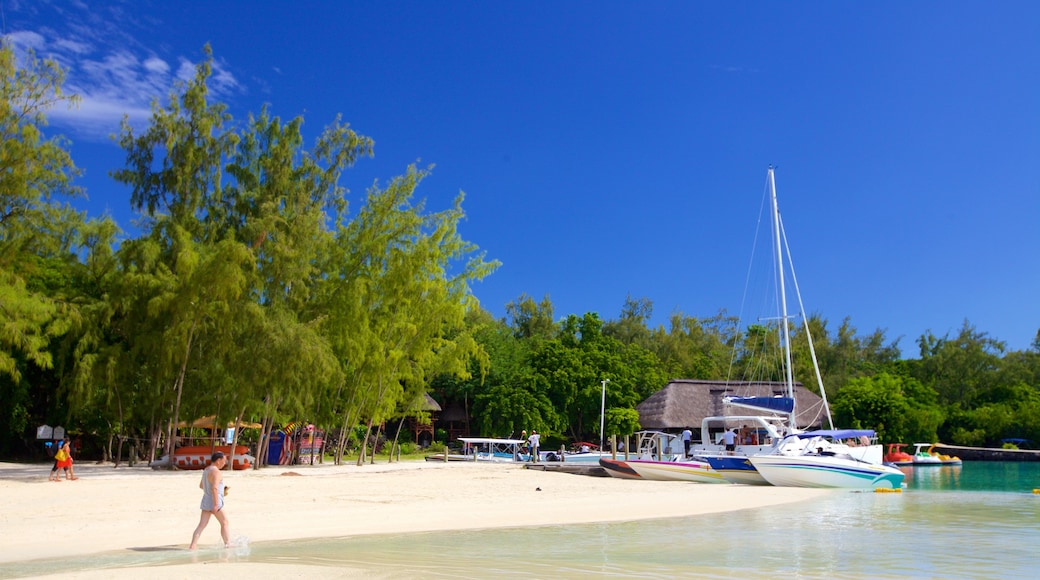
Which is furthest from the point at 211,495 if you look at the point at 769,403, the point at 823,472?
the point at 769,403

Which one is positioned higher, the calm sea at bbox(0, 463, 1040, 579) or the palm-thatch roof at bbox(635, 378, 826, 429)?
the palm-thatch roof at bbox(635, 378, 826, 429)

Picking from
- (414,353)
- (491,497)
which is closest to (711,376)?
(414,353)

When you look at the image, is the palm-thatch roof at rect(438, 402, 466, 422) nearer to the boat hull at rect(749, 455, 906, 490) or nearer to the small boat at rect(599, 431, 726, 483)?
the small boat at rect(599, 431, 726, 483)

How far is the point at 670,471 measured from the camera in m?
27.8

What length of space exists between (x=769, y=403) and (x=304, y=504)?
1993 centimetres

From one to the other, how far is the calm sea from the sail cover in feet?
37.2

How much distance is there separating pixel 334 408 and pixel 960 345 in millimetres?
61251

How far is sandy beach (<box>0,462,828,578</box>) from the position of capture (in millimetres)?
10773

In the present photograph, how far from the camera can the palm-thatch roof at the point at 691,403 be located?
4184 centimetres

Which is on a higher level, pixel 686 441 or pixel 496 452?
pixel 686 441

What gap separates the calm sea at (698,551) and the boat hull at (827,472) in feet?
26.1

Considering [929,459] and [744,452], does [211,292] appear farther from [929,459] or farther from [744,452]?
[929,459]

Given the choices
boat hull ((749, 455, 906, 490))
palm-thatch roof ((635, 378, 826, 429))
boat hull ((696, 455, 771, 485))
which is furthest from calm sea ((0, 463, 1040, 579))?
palm-thatch roof ((635, 378, 826, 429))

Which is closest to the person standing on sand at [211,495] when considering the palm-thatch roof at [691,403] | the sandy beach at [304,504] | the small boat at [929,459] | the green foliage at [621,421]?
the sandy beach at [304,504]
